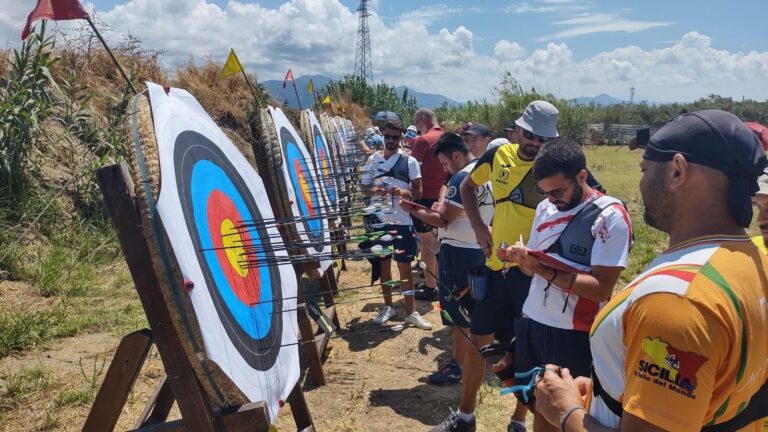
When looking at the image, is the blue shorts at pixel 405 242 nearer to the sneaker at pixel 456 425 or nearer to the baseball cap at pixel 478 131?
the baseball cap at pixel 478 131

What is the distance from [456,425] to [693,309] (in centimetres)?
221

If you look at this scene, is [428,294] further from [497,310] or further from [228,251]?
[228,251]

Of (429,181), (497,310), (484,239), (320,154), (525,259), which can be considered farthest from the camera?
(320,154)

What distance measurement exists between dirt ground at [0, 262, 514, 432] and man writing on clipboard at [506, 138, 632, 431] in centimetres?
91

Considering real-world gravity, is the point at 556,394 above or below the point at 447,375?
above

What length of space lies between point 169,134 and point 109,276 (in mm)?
3818

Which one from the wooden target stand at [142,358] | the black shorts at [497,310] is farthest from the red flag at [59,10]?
the black shorts at [497,310]

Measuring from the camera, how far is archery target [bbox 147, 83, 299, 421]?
1.55 m

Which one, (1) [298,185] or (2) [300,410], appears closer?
(2) [300,410]

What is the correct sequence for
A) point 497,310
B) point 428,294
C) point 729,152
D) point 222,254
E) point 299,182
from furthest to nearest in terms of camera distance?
point 428,294, point 299,182, point 497,310, point 222,254, point 729,152

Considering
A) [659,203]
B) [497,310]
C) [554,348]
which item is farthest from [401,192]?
[659,203]

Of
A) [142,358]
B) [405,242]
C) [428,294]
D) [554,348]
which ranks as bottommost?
[428,294]

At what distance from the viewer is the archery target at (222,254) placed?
61.1 inches

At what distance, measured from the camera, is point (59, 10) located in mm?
1827
